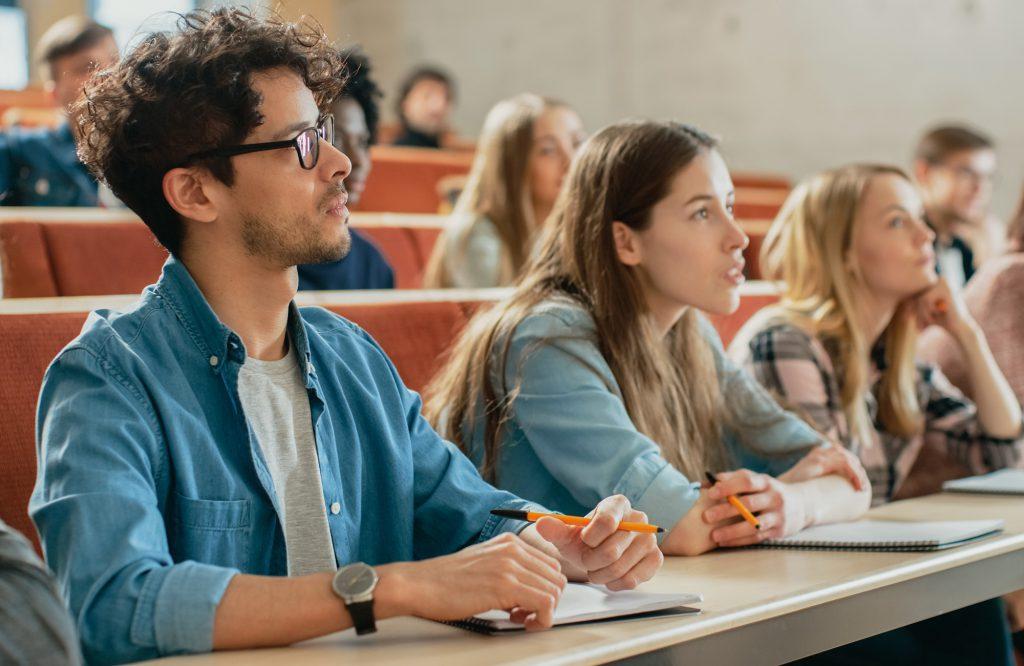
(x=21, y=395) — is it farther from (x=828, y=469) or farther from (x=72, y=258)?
(x=72, y=258)

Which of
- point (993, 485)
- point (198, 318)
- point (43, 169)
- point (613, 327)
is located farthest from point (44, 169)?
point (993, 485)

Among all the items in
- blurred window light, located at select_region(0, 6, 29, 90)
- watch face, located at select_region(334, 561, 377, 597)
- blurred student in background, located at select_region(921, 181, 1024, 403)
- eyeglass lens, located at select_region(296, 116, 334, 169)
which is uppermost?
blurred window light, located at select_region(0, 6, 29, 90)

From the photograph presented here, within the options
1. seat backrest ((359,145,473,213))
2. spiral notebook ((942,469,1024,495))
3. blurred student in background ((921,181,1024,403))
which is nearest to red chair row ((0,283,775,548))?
spiral notebook ((942,469,1024,495))

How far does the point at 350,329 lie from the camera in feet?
4.99

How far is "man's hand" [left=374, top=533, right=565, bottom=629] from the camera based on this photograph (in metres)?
1.08

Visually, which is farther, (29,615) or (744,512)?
(744,512)

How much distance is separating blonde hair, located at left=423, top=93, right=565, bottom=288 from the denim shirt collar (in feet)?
6.46

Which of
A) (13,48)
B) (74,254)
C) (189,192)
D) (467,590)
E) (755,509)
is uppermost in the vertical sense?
(13,48)

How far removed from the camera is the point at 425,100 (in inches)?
258

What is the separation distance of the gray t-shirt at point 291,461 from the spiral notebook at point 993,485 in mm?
1089

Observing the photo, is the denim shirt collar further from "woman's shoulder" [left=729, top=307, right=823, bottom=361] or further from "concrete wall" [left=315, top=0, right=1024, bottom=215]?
"concrete wall" [left=315, top=0, right=1024, bottom=215]

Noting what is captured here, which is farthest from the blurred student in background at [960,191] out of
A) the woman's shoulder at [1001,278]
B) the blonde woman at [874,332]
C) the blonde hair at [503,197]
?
the blonde woman at [874,332]

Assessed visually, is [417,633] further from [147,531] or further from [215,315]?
[215,315]

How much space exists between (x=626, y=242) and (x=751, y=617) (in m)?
0.81
